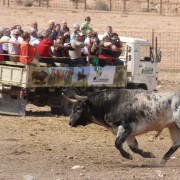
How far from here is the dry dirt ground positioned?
12.8m

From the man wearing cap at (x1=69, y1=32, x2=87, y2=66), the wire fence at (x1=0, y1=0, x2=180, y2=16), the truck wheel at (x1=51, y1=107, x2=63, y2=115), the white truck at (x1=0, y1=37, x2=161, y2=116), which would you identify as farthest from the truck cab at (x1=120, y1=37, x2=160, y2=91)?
the wire fence at (x1=0, y1=0, x2=180, y2=16)

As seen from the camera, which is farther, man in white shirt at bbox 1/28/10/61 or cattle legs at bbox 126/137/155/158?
man in white shirt at bbox 1/28/10/61

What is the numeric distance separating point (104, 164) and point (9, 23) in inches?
953

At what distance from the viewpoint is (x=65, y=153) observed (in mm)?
14984

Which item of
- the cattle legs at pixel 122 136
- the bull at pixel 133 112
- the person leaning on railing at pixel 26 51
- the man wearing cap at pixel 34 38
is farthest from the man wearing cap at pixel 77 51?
the cattle legs at pixel 122 136

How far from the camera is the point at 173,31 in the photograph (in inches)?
1495

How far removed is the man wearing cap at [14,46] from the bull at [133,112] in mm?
6043

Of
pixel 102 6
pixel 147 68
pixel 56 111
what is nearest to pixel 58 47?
pixel 56 111

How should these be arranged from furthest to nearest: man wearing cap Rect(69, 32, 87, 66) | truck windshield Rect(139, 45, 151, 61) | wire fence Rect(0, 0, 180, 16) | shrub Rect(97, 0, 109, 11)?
shrub Rect(97, 0, 109, 11) < wire fence Rect(0, 0, 180, 16) < truck windshield Rect(139, 45, 151, 61) < man wearing cap Rect(69, 32, 87, 66)

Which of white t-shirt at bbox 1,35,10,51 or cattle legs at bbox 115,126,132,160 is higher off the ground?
white t-shirt at bbox 1,35,10,51

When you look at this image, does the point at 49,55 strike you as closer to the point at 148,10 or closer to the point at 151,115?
the point at 151,115

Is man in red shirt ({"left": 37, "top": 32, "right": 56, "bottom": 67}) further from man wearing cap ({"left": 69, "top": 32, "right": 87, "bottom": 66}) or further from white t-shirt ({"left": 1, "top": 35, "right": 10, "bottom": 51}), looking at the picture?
white t-shirt ({"left": 1, "top": 35, "right": 10, "bottom": 51})

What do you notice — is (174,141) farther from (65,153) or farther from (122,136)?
(65,153)

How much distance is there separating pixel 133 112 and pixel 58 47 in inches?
261
